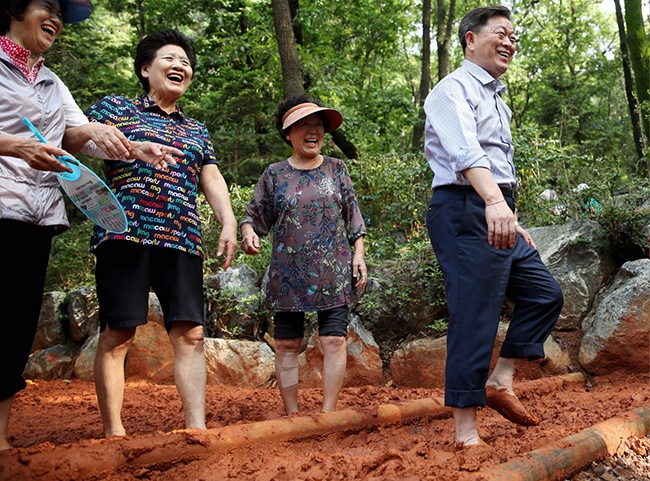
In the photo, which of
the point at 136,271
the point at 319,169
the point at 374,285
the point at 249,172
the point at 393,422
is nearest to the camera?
the point at 136,271

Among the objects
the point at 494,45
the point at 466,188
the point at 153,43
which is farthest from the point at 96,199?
the point at 494,45

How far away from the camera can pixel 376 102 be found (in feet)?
54.4

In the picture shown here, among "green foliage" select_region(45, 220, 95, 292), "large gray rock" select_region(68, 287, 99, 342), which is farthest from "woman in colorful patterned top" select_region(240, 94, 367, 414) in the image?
"green foliage" select_region(45, 220, 95, 292)

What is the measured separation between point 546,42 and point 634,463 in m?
23.6

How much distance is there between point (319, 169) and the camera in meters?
4.12

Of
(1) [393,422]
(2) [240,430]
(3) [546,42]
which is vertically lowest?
(1) [393,422]

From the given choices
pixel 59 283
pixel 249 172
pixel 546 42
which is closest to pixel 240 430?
pixel 59 283

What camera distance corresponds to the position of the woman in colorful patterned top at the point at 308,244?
12.7ft

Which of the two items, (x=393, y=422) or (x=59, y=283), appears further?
(x=59, y=283)

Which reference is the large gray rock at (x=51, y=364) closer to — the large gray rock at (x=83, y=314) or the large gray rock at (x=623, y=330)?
the large gray rock at (x=83, y=314)

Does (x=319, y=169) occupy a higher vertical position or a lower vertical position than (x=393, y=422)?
higher

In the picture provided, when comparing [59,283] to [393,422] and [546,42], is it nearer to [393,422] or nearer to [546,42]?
[393,422]

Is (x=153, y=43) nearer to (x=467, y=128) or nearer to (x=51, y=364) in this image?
(x=467, y=128)

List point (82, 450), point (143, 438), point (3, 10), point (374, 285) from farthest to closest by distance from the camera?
point (374, 285) < point (3, 10) < point (143, 438) < point (82, 450)
